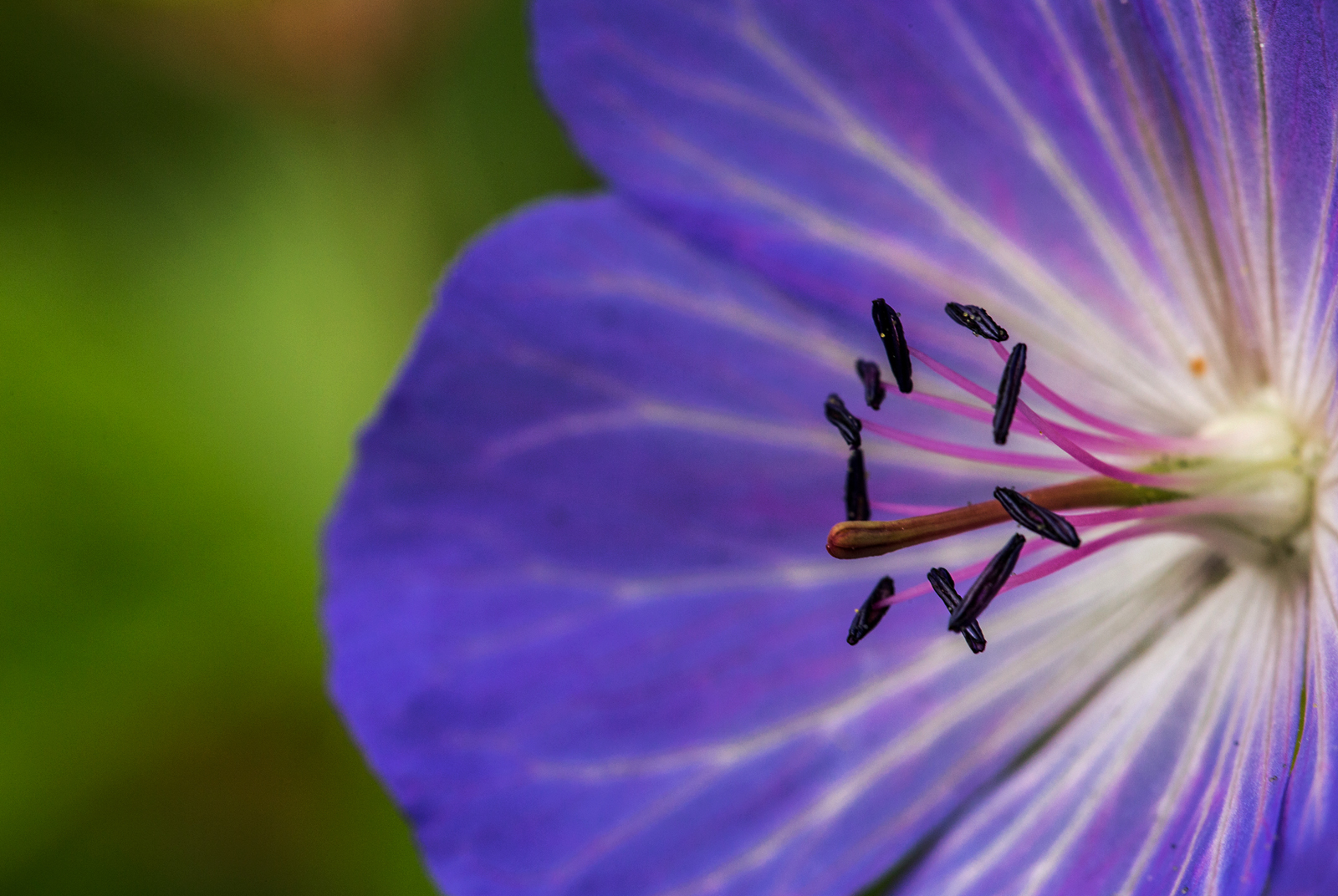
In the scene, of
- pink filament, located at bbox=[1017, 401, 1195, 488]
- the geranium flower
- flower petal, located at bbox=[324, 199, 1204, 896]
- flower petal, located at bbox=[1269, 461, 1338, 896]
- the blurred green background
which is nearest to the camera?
flower petal, located at bbox=[1269, 461, 1338, 896]

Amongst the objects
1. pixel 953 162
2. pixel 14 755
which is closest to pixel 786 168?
pixel 953 162

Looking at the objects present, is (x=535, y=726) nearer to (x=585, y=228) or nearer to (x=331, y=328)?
(x=585, y=228)

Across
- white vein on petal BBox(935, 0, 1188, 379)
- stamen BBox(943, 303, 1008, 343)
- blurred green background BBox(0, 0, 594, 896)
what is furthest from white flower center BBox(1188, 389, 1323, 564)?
blurred green background BBox(0, 0, 594, 896)

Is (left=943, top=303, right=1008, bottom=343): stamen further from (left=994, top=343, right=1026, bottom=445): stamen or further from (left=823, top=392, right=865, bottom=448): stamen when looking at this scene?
(left=823, top=392, right=865, bottom=448): stamen

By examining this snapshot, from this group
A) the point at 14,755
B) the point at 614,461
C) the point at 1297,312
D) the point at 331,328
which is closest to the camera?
the point at 1297,312

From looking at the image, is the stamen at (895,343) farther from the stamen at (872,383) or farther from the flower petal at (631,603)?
the flower petal at (631,603)

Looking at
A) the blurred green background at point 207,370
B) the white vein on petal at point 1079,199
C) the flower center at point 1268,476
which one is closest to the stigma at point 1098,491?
the flower center at point 1268,476
